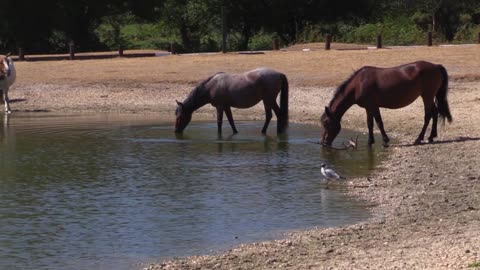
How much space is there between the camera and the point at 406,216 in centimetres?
1013

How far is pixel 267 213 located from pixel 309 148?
5.39 meters

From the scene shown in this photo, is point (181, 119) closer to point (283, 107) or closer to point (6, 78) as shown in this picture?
point (283, 107)

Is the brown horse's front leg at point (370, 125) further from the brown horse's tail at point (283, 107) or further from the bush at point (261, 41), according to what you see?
the bush at point (261, 41)

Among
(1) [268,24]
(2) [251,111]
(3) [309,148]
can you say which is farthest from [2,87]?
(1) [268,24]

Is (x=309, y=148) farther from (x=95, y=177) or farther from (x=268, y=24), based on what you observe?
(x=268, y=24)

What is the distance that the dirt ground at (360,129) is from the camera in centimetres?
835

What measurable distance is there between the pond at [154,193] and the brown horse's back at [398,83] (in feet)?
3.36

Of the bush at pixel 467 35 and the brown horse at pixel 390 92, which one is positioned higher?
the brown horse at pixel 390 92

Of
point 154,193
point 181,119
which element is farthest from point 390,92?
point 154,193

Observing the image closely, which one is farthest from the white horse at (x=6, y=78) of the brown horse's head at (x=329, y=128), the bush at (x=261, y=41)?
the bush at (x=261, y=41)

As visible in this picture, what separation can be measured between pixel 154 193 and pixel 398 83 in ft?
17.5

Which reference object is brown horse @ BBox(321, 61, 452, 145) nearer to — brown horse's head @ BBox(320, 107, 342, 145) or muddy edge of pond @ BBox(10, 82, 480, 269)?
brown horse's head @ BBox(320, 107, 342, 145)

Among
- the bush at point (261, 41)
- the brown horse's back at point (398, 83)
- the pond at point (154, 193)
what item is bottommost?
the bush at point (261, 41)

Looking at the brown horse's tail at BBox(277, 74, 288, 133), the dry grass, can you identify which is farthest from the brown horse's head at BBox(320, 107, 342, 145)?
the dry grass
